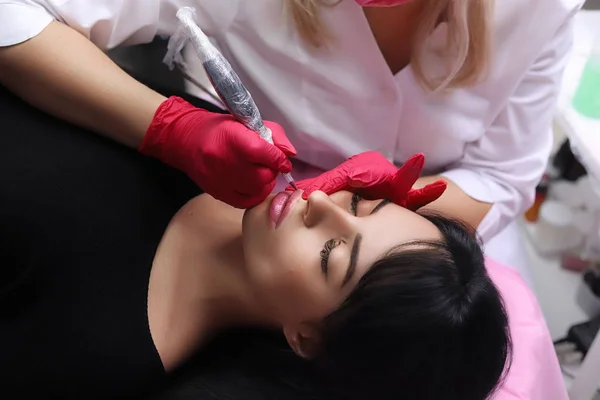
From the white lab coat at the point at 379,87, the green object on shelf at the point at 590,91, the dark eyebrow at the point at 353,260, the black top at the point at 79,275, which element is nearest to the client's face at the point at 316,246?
the dark eyebrow at the point at 353,260

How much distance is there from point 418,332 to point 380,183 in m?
0.23

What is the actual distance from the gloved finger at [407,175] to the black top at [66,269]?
1.22 ft

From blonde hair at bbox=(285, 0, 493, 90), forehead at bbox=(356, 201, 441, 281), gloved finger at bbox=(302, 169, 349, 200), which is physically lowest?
gloved finger at bbox=(302, 169, 349, 200)

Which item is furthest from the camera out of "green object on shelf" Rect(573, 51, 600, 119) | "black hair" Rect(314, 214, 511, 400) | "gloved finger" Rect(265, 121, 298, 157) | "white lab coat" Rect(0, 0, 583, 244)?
"green object on shelf" Rect(573, 51, 600, 119)

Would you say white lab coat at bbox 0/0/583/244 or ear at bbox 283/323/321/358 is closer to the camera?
ear at bbox 283/323/321/358

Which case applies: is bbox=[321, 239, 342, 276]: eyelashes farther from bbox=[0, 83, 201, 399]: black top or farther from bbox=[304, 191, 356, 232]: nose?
bbox=[0, 83, 201, 399]: black top

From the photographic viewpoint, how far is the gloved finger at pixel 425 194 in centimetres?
90

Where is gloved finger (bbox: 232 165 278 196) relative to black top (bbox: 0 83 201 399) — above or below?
above

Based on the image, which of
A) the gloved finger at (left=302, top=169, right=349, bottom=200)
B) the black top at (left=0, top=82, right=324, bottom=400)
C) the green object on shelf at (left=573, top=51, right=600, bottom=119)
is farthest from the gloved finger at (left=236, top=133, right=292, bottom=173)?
the green object on shelf at (left=573, top=51, right=600, bottom=119)

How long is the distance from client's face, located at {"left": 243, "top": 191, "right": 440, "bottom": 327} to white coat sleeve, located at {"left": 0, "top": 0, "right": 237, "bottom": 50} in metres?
0.37

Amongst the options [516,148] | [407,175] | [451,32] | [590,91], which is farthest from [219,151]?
[590,91]

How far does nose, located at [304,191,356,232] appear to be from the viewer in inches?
31.7

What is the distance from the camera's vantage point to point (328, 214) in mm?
809

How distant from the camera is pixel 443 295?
0.77m
